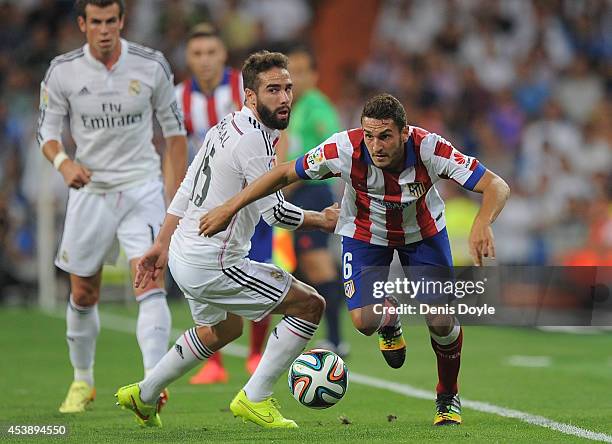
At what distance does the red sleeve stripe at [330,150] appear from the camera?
22.4ft

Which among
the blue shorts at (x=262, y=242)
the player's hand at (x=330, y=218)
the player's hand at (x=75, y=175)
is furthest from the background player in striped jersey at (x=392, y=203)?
the blue shorts at (x=262, y=242)

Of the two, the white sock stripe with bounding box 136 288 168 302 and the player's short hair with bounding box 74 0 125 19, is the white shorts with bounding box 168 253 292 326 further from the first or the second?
the player's short hair with bounding box 74 0 125 19

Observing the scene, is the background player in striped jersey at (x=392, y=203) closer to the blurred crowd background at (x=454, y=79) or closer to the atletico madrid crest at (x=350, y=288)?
the atletico madrid crest at (x=350, y=288)

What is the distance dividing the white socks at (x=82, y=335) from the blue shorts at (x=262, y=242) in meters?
1.45

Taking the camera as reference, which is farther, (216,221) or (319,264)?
(319,264)

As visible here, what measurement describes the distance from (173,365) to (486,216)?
1945 millimetres

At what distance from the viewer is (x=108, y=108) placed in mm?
8180

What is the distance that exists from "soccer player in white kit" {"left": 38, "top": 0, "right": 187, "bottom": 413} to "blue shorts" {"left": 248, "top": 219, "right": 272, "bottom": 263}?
48.3 inches

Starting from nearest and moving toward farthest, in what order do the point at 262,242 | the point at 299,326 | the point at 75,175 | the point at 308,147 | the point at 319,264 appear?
the point at 299,326, the point at 75,175, the point at 262,242, the point at 319,264, the point at 308,147

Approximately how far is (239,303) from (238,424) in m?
0.82

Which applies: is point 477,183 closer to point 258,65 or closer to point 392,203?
point 392,203

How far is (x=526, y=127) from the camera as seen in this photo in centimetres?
1942

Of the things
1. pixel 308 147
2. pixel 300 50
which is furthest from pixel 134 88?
pixel 308 147

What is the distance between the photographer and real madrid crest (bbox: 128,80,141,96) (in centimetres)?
822
